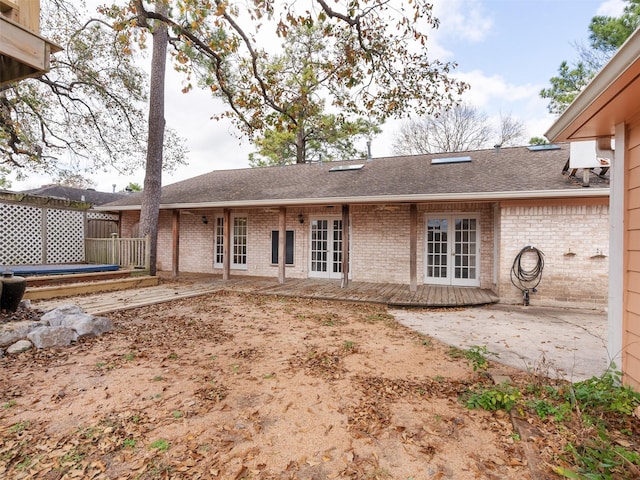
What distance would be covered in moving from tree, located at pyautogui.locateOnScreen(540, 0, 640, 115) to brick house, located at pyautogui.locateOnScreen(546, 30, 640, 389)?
1431 cm

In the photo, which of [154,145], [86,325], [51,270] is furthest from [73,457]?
[154,145]

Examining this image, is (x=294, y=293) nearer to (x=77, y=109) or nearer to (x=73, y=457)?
(x=73, y=457)

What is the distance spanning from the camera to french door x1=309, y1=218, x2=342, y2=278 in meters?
10.3

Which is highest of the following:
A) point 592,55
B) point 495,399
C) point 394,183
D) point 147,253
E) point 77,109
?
point 592,55

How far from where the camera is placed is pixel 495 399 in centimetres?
268

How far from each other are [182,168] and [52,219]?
17.5 feet

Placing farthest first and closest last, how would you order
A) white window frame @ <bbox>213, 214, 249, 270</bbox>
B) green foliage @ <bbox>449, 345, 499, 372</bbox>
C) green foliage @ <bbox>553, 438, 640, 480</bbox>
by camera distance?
white window frame @ <bbox>213, 214, 249, 270</bbox> < green foliage @ <bbox>449, 345, 499, 372</bbox> < green foliage @ <bbox>553, 438, 640, 480</bbox>

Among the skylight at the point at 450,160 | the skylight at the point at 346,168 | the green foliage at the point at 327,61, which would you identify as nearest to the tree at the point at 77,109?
the green foliage at the point at 327,61

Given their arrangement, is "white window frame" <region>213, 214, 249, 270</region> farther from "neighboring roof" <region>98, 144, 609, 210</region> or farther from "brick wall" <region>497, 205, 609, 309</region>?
"brick wall" <region>497, 205, 609, 309</region>

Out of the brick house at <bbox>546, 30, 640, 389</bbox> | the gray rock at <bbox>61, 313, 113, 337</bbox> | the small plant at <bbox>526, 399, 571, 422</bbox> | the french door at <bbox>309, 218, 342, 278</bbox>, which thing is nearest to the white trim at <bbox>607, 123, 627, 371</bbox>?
the brick house at <bbox>546, 30, 640, 389</bbox>

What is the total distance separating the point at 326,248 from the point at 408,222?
275 cm

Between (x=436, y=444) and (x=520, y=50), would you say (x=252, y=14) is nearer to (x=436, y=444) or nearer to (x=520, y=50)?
(x=436, y=444)

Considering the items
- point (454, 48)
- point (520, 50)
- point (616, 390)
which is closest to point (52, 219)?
point (454, 48)

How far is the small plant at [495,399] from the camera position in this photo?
8.61 feet
